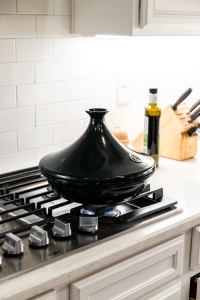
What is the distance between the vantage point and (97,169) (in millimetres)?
1347

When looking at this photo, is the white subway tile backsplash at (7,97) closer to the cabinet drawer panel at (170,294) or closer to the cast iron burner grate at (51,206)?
the cast iron burner grate at (51,206)

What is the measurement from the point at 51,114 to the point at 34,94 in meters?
0.11

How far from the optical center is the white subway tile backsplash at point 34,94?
5.81 ft

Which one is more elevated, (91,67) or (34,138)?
(91,67)

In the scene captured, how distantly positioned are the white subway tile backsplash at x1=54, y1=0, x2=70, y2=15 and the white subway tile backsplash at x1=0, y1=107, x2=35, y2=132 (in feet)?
1.16

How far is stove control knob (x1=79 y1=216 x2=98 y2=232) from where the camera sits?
1.29 metres

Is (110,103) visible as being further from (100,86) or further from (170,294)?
(170,294)

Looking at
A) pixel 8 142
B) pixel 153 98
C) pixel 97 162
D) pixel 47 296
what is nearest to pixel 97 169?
pixel 97 162

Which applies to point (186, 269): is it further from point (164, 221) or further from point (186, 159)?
point (186, 159)

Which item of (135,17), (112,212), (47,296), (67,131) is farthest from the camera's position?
(67,131)

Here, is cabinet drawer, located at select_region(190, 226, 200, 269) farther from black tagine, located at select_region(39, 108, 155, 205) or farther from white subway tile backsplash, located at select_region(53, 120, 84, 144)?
white subway tile backsplash, located at select_region(53, 120, 84, 144)

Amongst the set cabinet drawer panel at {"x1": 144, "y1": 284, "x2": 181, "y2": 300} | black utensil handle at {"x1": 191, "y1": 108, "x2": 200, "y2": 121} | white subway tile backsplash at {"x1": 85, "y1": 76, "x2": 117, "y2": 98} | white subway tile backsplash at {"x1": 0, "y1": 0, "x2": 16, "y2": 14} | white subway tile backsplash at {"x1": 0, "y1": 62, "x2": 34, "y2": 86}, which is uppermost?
white subway tile backsplash at {"x1": 0, "y1": 0, "x2": 16, "y2": 14}

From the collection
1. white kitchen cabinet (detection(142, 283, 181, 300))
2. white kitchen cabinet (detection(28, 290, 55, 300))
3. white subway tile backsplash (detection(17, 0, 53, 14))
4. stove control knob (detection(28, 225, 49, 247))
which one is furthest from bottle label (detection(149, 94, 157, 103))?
white kitchen cabinet (detection(28, 290, 55, 300))

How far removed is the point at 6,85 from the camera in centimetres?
172
